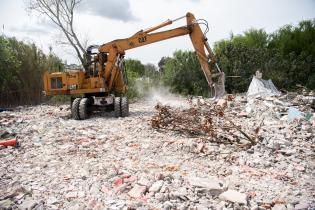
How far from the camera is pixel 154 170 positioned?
4203 millimetres

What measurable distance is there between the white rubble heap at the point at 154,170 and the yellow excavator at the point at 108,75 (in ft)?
6.27

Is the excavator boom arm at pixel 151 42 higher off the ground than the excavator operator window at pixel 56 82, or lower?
higher

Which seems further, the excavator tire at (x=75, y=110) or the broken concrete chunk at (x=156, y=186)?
the excavator tire at (x=75, y=110)

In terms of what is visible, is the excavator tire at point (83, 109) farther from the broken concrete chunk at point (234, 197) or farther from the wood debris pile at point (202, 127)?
the broken concrete chunk at point (234, 197)

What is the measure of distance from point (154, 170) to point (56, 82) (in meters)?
5.97

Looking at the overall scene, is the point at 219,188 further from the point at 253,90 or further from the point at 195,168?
the point at 253,90

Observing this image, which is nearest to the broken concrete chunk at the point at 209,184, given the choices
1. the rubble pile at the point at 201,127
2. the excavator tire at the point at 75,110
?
the rubble pile at the point at 201,127

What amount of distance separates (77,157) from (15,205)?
1.63 meters

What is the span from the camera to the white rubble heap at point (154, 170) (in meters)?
3.36

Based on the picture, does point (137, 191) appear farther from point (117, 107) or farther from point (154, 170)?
point (117, 107)

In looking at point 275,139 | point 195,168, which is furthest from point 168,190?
point 275,139

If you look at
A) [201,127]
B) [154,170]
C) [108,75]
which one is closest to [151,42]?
[108,75]

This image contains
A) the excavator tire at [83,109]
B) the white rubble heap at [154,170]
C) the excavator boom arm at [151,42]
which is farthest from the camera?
the excavator tire at [83,109]

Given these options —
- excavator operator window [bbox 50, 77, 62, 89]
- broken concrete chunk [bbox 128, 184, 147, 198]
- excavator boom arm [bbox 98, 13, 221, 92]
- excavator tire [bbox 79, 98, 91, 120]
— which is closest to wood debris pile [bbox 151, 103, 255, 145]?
excavator boom arm [bbox 98, 13, 221, 92]
